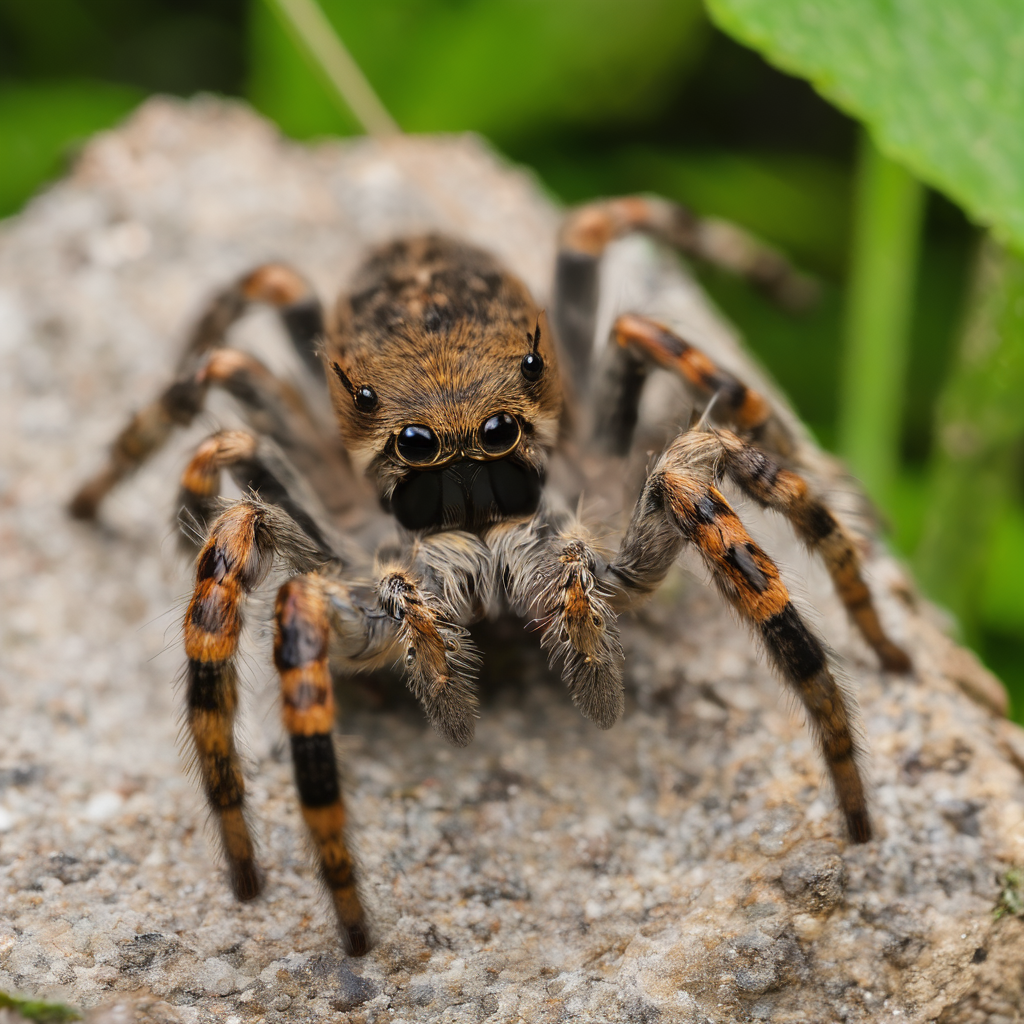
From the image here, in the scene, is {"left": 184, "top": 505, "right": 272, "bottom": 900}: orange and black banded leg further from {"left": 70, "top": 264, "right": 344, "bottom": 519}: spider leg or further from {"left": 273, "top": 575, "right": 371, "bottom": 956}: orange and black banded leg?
{"left": 70, "top": 264, "right": 344, "bottom": 519}: spider leg

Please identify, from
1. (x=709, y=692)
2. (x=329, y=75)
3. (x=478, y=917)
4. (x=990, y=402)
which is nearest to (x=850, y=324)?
(x=990, y=402)

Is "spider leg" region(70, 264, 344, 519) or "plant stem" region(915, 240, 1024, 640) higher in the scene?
"plant stem" region(915, 240, 1024, 640)

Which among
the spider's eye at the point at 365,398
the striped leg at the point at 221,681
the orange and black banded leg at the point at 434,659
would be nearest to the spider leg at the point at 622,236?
the spider's eye at the point at 365,398

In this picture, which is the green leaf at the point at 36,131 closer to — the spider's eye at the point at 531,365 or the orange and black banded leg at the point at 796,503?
the spider's eye at the point at 531,365

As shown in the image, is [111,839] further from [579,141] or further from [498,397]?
[579,141]

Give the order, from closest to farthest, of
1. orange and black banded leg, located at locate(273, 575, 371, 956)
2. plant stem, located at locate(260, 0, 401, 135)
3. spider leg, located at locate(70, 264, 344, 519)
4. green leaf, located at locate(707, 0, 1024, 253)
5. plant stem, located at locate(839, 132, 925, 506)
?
orange and black banded leg, located at locate(273, 575, 371, 956) → green leaf, located at locate(707, 0, 1024, 253) → spider leg, located at locate(70, 264, 344, 519) → plant stem, located at locate(839, 132, 925, 506) → plant stem, located at locate(260, 0, 401, 135)

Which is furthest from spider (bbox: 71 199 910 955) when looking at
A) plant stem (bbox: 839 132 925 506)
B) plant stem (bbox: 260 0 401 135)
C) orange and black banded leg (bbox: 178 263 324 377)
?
plant stem (bbox: 260 0 401 135)

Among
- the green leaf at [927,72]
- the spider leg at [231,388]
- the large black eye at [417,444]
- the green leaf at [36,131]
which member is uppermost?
the green leaf at [927,72]

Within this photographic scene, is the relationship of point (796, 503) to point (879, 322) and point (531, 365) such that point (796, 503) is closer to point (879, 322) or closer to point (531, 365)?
point (531, 365)

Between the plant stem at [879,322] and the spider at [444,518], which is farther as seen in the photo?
the plant stem at [879,322]
